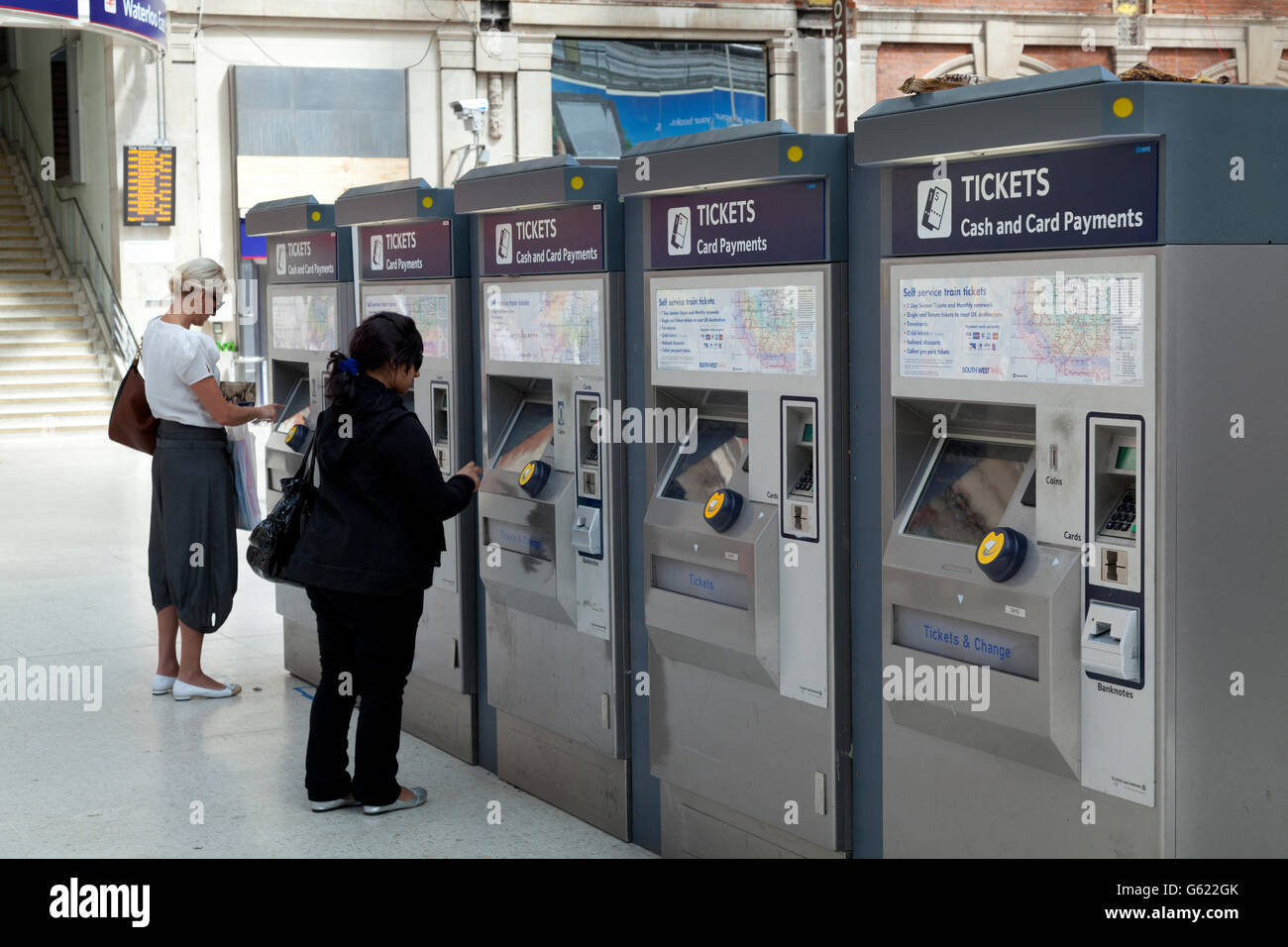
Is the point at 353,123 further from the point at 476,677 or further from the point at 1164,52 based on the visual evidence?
the point at 476,677

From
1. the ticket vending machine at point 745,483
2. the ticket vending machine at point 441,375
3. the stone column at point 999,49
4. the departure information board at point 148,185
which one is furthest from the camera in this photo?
the stone column at point 999,49

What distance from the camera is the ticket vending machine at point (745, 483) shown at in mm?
3086

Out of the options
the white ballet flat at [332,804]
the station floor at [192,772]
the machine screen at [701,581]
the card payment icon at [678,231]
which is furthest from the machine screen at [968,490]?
the white ballet flat at [332,804]

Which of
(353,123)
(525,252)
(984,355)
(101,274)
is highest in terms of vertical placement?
(353,123)

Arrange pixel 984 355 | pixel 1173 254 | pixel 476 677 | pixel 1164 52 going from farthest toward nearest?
pixel 1164 52 < pixel 476 677 < pixel 984 355 < pixel 1173 254

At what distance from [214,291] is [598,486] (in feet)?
6.31

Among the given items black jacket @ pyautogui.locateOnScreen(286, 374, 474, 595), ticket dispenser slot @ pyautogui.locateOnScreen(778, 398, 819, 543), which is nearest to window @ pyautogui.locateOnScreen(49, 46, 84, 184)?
black jacket @ pyautogui.locateOnScreen(286, 374, 474, 595)

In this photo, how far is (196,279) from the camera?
497cm

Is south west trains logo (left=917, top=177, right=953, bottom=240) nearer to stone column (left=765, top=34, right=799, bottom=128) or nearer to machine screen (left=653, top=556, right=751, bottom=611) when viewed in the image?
machine screen (left=653, top=556, right=751, bottom=611)

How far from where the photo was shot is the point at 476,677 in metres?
4.59

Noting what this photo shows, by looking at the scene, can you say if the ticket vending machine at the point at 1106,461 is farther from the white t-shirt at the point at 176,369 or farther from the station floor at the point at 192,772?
the white t-shirt at the point at 176,369

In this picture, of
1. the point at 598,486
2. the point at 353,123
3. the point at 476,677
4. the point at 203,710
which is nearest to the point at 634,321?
the point at 598,486

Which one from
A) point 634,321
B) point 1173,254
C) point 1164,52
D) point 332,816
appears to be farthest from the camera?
point 1164,52

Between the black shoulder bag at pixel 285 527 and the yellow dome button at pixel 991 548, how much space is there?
187cm
